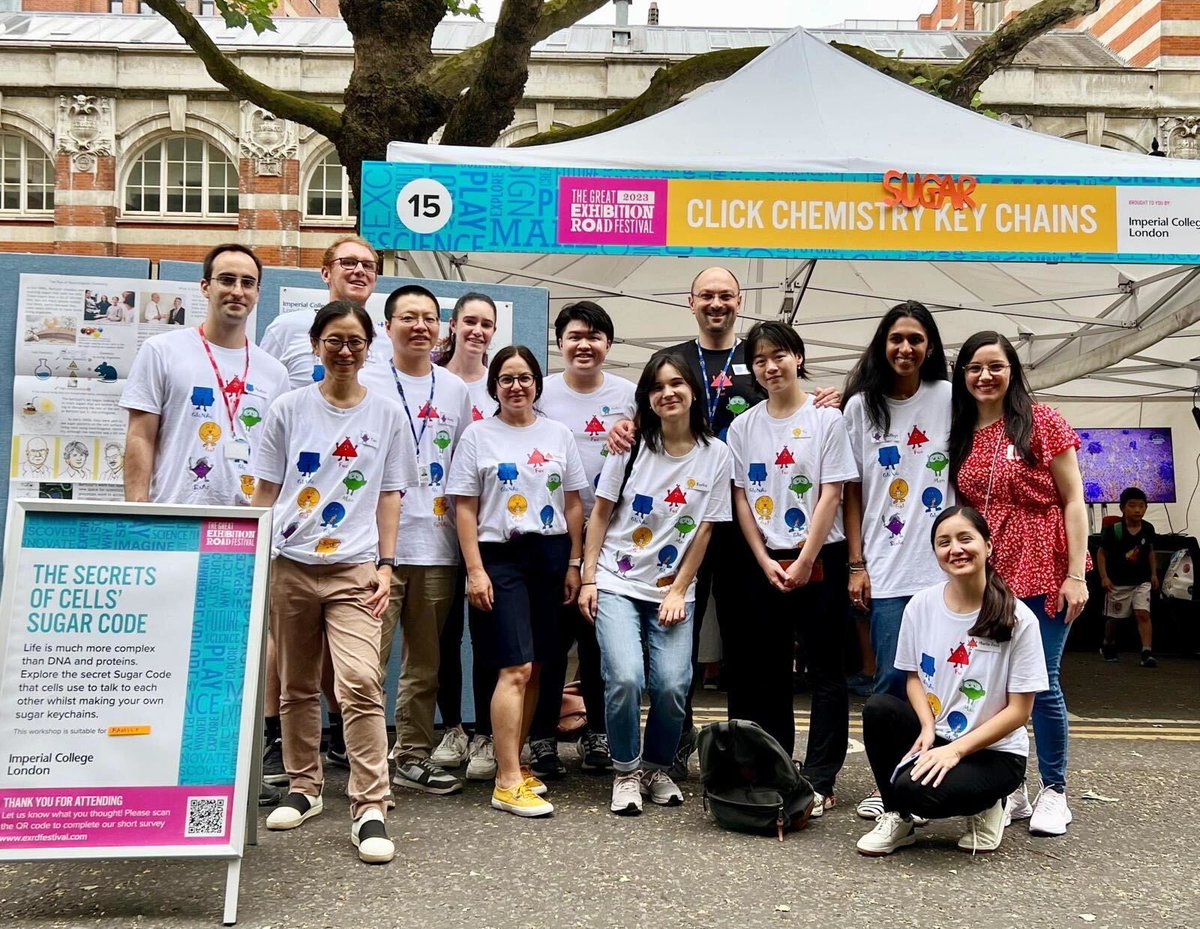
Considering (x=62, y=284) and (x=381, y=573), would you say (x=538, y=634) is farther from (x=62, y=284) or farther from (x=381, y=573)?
(x=62, y=284)

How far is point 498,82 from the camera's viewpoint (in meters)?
8.43

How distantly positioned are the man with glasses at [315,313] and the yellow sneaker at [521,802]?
6.03 ft

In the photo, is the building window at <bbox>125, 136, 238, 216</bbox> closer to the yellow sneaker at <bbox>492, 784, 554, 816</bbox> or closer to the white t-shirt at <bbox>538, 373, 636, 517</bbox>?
the white t-shirt at <bbox>538, 373, 636, 517</bbox>

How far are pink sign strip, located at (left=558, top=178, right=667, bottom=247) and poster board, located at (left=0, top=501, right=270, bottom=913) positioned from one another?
2.94 m

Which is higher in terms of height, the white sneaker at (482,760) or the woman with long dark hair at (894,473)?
the woman with long dark hair at (894,473)

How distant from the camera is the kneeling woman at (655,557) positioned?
14.2 ft

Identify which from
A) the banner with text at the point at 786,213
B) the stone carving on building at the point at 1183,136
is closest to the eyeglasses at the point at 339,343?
the banner with text at the point at 786,213

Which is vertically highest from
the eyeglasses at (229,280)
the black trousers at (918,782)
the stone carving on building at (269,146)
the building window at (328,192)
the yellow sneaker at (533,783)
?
the stone carving on building at (269,146)

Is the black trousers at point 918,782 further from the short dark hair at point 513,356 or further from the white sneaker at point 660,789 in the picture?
the short dark hair at point 513,356

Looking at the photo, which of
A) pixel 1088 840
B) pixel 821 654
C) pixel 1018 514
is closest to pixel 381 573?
pixel 821 654

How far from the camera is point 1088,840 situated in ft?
13.3

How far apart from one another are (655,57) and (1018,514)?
2376cm

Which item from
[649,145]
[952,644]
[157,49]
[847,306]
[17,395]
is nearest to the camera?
[952,644]

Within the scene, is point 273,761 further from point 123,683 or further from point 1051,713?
point 1051,713
